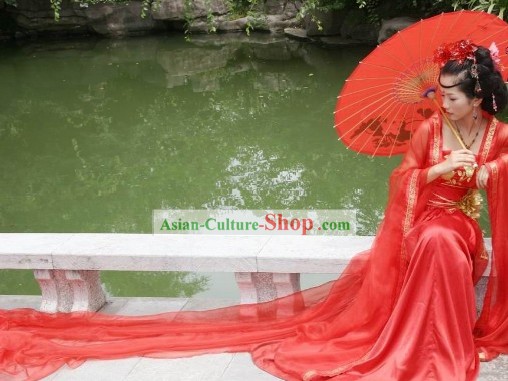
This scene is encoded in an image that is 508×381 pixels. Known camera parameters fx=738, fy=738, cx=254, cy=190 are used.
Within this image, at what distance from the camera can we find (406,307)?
2.27 meters

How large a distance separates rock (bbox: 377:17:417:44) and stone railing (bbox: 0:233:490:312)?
7787 millimetres

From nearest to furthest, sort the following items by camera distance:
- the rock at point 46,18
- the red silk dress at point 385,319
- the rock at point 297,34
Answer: the red silk dress at point 385,319 → the rock at point 297,34 → the rock at point 46,18

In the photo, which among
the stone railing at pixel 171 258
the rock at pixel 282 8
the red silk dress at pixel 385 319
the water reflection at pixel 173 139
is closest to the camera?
the red silk dress at pixel 385 319

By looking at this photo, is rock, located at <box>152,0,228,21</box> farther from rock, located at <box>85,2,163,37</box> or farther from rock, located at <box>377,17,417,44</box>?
rock, located at <box>377,17,417,44</box>

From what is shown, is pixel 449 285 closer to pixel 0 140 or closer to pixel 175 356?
pixel 175 356

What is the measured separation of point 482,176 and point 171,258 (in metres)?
1.13

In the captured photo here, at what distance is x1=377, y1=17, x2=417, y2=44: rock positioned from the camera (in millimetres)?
10000

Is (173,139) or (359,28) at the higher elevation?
(359,28)

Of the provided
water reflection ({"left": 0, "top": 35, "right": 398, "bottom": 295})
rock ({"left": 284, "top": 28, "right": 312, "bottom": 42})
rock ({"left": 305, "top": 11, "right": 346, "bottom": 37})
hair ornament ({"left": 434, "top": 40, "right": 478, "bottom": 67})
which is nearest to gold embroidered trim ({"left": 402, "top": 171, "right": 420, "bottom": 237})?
hair ornament ({"left": 434, "top": 40, "right": 478, "bottom": 67})

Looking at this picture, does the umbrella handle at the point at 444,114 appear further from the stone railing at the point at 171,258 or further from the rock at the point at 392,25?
the rock at the point at 392,25

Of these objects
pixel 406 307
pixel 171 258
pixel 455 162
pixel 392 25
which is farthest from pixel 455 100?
pixel 392 25

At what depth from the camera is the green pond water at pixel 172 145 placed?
520cm

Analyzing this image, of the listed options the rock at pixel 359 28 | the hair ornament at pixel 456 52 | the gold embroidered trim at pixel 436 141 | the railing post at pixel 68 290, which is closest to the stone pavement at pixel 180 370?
the railing post at pixel 68 290

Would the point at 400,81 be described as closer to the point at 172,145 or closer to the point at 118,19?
the point at 172,145
